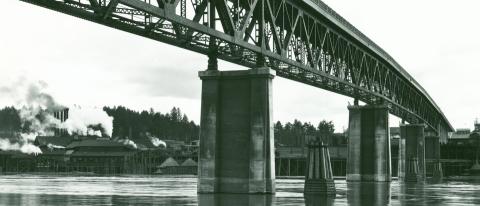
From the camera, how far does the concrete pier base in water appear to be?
165 feet

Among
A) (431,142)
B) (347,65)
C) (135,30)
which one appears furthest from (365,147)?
(431,142)

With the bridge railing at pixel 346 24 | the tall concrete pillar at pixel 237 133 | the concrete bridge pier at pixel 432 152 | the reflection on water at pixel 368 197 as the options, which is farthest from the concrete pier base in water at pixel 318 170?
the concrete bridge pier at pixel 432 152

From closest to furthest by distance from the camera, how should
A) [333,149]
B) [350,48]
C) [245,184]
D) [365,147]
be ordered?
1. [245,184]
2. [350,48]
3. [365,147]
4. [333,149]

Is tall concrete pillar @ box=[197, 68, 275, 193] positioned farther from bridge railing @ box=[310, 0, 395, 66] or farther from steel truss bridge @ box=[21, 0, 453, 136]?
bridge railing @ box=[310, 0, 395, 66]

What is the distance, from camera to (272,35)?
58719 mm

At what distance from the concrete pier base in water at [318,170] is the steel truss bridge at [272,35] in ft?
27.3

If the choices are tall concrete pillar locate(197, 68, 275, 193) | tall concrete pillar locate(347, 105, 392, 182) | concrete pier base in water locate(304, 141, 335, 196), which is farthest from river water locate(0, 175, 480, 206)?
tall concrete pillar locate(347, 105, 392, 182)

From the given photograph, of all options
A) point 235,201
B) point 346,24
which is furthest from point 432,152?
point 235,201

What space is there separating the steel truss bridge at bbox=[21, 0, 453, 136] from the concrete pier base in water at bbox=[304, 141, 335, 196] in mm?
8320

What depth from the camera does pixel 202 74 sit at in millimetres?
54562

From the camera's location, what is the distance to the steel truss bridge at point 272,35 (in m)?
40.7

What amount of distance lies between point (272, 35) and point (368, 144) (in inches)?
1730

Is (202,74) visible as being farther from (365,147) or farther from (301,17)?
(365,147)

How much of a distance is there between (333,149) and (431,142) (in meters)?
35.3
